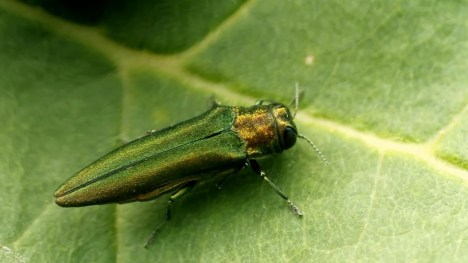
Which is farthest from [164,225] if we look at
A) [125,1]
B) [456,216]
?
[456,216]

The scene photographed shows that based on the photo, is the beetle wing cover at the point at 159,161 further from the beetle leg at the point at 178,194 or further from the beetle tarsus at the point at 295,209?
the beetle tarsus at the point at 295,209

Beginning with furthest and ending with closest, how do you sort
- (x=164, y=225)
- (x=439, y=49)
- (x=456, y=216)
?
(x=164, y=225)
(x=439, y=49)
(x=456, y=216)

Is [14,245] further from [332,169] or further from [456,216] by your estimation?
[456,216]

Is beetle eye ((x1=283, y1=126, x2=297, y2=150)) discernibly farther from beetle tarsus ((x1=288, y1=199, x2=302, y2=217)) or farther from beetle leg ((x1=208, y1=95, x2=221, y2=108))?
beetle leg ((x1=208, y1=95, x2=221, y2=108))

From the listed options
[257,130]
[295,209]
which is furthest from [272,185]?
[257,130]

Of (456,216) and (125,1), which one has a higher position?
→ (125,1)

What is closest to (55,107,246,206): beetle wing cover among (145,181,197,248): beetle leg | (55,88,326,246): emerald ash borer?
(55,88,326,246): emerald ash borer
